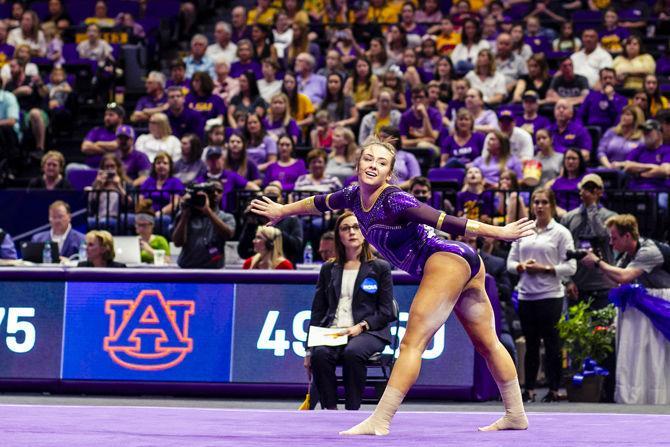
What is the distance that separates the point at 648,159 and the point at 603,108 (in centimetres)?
163

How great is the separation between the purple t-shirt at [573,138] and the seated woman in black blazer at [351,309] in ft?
17.4

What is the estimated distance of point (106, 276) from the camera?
991cm

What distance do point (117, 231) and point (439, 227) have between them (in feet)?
24.9

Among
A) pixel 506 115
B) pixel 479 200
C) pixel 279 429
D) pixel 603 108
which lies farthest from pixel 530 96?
pixel 279 429

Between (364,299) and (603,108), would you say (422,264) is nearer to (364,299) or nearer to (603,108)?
(364,299)

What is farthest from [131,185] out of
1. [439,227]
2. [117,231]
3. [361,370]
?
[439,227]

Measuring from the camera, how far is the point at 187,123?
49.8ft

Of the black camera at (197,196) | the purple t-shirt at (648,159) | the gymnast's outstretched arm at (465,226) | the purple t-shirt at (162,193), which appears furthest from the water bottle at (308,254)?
the gymnast's outstretched arm at (465,226)

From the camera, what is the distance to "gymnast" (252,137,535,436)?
5555 millimetres

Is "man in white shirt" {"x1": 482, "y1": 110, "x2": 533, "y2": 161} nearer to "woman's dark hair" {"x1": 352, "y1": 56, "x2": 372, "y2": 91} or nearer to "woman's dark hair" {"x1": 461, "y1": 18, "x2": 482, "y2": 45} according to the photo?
"woman's dark hair" {"x1": 352, "y1": 56, "x2": 372, "y2": 91}

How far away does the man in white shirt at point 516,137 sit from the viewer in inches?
525

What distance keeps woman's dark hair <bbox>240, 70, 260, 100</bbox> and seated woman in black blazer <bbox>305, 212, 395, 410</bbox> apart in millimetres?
6789

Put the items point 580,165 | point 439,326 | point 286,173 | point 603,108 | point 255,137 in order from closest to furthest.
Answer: point 439,326, point 580,165, point 286,173, point 255,137, point 603,108

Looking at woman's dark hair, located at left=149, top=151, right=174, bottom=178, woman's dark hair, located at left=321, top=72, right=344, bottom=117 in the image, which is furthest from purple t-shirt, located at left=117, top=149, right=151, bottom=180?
woman's dark hair, located at left=321, top=72, right=344, bottom=117
